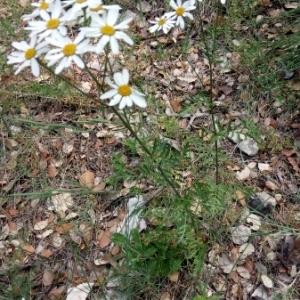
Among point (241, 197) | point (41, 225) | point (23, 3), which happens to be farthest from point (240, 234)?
point (23, 3)

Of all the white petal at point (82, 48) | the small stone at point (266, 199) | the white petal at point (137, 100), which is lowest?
the small stone at point (266, 199)

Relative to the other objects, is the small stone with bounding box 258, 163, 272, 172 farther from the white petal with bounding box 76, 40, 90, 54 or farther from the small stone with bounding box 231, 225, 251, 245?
the white petal with bounding box 76, 40, 90, 54

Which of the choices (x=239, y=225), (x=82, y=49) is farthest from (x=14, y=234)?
(x=82, y=49)

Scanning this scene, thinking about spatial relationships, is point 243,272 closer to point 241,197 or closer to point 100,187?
point 241,197

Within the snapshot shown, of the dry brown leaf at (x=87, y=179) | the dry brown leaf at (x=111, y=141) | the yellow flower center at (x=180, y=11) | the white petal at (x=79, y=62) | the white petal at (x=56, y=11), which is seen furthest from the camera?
the dry brown leaf at (x=111, y=141)

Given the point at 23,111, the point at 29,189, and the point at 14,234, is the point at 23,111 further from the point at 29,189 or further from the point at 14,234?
the point at 14,234

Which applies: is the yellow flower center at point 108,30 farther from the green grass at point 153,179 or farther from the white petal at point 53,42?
the green grass at point 153,179

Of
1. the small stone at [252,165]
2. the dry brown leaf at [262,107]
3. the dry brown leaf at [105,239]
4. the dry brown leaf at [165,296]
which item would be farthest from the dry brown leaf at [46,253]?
the dry brown leaf at [262,107]
